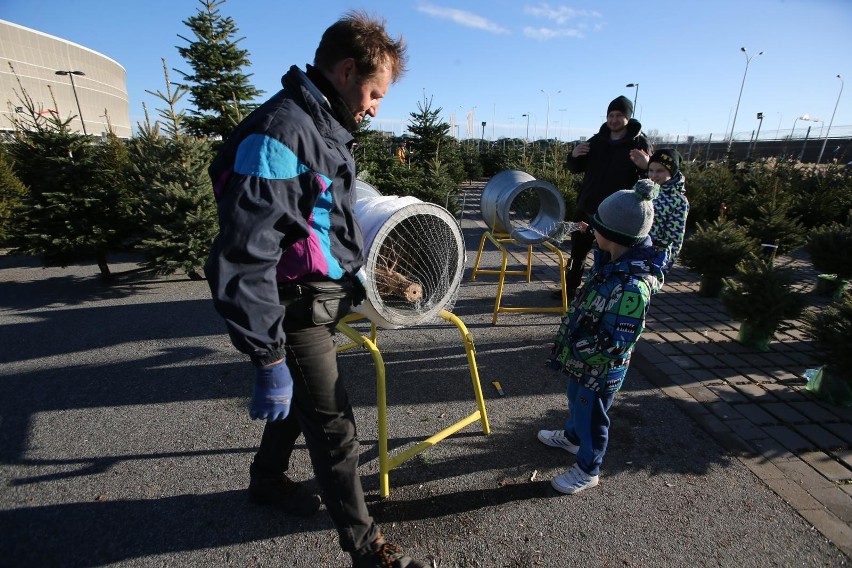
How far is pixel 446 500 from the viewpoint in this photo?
2.33 meters

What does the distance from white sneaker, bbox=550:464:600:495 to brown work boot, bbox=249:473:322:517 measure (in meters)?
1.35

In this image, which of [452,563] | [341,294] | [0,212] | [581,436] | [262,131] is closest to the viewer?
[262,131]

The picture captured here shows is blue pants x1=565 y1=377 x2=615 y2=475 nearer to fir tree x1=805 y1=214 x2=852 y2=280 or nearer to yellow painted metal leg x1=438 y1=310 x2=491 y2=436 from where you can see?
yellow painted metal leg x1=438 y1=310 x2=491 y2=436

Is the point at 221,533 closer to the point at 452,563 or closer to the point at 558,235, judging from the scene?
the point at 452,563

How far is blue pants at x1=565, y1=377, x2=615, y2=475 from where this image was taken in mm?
2229

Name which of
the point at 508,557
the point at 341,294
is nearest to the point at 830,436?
the point at 508,557

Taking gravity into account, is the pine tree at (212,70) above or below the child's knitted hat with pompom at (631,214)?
above

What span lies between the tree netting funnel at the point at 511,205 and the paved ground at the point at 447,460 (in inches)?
45.1

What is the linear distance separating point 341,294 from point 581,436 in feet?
5.22

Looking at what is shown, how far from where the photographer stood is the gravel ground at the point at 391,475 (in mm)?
2031

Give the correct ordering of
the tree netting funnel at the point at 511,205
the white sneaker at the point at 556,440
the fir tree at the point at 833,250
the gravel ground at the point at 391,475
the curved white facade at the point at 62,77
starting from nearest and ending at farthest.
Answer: the gravel ground at the point at 391,475 → the white sneaker at the point at 556,440 → the tree netting funnel at the point at 511,205 → the fir tree at the point at 833,250 → the curved white facade at the point at 62,77

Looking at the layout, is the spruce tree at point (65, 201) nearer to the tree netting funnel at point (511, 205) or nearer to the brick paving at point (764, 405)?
the tree netting funnel at point (511, 205)

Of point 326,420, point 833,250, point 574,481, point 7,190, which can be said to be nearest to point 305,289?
point 326,420

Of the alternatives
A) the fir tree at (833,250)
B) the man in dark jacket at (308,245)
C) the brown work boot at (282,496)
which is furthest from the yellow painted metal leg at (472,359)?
the fir tree at (833,250)
